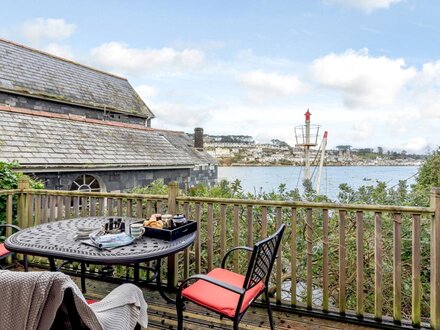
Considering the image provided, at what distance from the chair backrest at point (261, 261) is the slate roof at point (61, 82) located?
1157cm

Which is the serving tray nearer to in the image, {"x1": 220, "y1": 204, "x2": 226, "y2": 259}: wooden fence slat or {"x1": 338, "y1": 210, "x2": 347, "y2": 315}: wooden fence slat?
{"x1": 220, "y1": 204, "x2": 226, "y2": 259}: wooden fence slat

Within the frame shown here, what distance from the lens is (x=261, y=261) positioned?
2.06m

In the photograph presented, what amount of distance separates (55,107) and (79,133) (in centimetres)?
358

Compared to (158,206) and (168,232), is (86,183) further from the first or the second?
(168,232)

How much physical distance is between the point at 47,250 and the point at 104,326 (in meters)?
1.16

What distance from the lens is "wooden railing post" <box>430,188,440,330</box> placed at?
2.40 meters

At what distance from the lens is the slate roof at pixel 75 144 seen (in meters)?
7.15

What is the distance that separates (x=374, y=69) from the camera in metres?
9.78

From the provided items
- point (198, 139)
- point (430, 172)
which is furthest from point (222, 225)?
point (198, 139)

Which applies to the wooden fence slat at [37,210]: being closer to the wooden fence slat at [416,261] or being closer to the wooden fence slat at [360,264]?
the wooden fence slat at [360,264]

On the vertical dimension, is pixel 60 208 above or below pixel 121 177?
below

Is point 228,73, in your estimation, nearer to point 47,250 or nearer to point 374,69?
point 374,69

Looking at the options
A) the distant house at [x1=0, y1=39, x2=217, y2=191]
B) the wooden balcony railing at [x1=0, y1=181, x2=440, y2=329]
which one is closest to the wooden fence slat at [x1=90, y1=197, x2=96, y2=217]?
the wooden balcony railing at [x1=0, y1=181, x2=440, y2=329]

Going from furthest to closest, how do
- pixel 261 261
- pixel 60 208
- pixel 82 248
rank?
pixel 60 208
pixel 82 248
pixel 261 261
